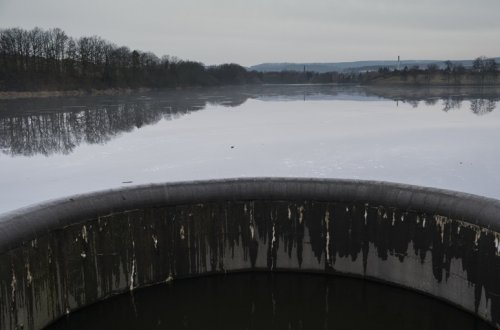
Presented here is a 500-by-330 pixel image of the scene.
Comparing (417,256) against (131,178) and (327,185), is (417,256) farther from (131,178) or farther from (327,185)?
(131,178)

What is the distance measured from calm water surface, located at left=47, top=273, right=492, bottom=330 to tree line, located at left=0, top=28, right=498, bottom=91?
4932 centimetres

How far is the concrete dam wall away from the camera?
8000 millimetres

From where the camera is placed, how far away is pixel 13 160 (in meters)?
18.2

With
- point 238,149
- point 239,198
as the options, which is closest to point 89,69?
point 238,149

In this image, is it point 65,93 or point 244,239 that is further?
point 65,93

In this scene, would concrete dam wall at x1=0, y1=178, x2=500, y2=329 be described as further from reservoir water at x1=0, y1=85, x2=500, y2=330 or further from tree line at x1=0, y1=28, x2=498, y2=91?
tree line at x1=0, y1=28, x2=498, y2=91

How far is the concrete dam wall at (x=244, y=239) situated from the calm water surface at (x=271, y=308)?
8.3 inches

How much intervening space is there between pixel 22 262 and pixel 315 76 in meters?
140

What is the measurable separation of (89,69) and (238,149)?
5814cm

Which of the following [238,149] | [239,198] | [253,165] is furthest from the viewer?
[238,149]

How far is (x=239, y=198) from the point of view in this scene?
10203mm

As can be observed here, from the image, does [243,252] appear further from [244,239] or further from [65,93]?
[65,93]

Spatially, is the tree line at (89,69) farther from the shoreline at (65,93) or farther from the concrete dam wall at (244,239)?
the concrete dam wall at (244,239)

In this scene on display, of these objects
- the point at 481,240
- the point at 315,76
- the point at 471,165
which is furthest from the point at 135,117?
the point at 315,76
